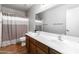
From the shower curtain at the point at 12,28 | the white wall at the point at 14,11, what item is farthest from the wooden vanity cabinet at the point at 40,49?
the white wall at the point at 14,11

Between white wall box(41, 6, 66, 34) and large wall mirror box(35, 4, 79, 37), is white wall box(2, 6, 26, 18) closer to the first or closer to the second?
large wall mirror box(35, 4, 79, 37)

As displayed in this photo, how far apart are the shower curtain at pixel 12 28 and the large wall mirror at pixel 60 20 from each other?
0.29 meters

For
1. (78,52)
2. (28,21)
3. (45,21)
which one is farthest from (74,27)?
(28,21)

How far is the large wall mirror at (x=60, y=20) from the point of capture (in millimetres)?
1171

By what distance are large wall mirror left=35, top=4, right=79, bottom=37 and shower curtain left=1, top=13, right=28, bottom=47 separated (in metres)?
0.29

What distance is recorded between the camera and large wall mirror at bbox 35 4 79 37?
46.1 inches

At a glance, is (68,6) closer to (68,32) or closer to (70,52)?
(68,32)

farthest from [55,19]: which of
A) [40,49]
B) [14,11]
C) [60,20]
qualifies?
[14,11]

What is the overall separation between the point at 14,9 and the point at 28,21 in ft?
0.99

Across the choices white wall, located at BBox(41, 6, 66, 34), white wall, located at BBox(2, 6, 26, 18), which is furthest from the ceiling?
white wall, located at BBox(41, 6, 66, 34)

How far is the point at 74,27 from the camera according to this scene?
→ 1.17 meters

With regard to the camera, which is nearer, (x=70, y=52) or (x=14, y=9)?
(x=70, y=52)

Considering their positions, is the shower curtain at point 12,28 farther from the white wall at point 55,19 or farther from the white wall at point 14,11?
the white wall at point 55,19

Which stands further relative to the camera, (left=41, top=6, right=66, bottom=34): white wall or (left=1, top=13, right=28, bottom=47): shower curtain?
(left=41, top=6, right=66, bottom=34): white wall
